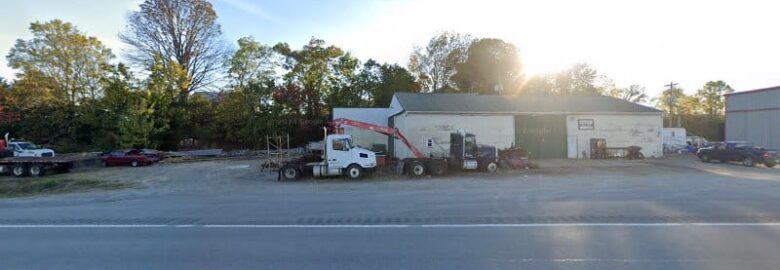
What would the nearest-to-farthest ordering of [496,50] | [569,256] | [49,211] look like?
[569,256] < [49,211] < [496,50]

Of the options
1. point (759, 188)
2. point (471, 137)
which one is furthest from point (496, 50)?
point (759, 188)

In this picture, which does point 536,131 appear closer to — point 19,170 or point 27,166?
point 27,166

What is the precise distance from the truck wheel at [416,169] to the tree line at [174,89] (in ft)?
76.6

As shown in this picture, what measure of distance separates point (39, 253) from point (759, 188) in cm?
1904

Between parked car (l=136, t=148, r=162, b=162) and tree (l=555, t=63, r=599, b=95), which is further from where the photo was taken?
tree (l=555, t=63, r=599, b=95)

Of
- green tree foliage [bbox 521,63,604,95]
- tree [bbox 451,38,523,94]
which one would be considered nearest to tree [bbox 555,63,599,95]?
green tree foliage [bbox 521,63,604,95]

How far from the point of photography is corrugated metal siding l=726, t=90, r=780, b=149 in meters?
36.9

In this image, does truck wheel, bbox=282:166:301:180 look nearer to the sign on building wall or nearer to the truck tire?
the truck tire

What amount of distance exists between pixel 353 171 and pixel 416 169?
3.07 metres

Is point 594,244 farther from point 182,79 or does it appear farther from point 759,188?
point 182,79

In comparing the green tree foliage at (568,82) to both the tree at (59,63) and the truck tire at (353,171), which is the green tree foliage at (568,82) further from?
the tree at (59,63)

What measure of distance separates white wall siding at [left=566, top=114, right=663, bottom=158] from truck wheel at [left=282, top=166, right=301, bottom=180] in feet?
66.8

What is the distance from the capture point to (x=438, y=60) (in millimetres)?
57969

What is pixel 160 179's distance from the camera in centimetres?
2081
